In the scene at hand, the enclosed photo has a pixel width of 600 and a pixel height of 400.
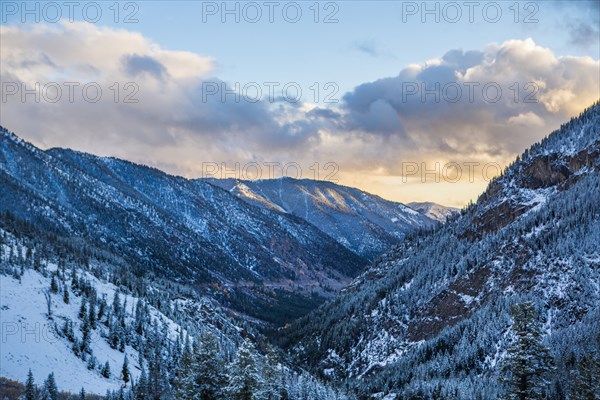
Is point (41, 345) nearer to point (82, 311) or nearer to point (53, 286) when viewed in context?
point (82, 311)

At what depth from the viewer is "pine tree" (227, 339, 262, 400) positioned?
50.2 m

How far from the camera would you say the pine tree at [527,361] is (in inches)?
1636

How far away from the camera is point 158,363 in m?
121

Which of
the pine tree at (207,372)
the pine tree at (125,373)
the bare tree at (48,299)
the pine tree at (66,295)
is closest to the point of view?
the pine tree at (207,372)

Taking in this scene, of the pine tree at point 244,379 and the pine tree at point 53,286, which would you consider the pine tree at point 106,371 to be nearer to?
the pine tree at point 53,286

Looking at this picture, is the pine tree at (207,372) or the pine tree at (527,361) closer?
the pine tree at (527,361)

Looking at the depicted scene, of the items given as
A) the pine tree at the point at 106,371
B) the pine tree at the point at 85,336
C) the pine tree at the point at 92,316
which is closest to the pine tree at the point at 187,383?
the pine tree at the point at 106,371

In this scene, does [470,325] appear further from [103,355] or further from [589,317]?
[103,355]

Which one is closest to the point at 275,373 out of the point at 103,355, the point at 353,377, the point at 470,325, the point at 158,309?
the point at 103,355

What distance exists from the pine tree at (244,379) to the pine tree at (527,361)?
76.7 ft

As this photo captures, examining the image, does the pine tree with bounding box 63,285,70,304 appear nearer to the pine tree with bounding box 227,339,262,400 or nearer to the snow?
the snow

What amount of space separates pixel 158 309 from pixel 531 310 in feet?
473

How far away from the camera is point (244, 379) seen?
50.6 meters

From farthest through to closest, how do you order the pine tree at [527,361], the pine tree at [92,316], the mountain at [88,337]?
the pine tree at [92,316] < the mountain at [88,337] < the pine tree at [527,361]
